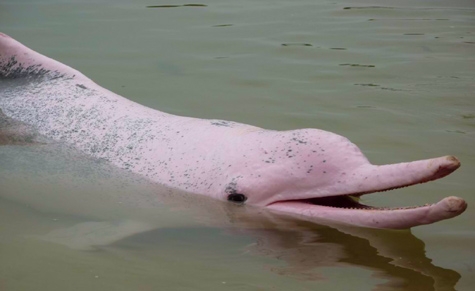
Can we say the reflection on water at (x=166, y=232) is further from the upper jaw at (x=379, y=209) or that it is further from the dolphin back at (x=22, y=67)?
the dolphin back at (x=22, y=67)

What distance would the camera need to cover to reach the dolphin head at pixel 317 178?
503 centimetres

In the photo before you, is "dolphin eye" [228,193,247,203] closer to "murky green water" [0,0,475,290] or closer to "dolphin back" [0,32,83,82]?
"murky green water" [0,0,475,290]

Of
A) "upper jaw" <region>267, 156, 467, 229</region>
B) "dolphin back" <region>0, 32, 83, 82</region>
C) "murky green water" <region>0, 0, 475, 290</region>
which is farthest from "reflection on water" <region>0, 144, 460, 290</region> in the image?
"dolphin back" <region>0, 32, 83, 82</region>

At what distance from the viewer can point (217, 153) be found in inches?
235

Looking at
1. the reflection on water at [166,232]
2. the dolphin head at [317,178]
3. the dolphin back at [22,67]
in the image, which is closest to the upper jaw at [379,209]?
the dolphin head at [317,178]

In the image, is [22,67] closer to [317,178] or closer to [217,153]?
[217,153]

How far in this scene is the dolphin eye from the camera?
5777 millimetres

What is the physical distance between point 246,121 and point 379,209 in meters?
2.90

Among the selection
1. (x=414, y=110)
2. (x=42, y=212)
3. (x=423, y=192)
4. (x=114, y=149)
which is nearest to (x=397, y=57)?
(x=414, y=110)

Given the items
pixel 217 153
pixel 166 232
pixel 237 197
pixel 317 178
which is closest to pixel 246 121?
pixel 217 153

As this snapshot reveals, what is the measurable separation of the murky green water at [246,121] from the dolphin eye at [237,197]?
2.3 inches

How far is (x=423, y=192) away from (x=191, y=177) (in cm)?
175

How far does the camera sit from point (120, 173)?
6.18 meters

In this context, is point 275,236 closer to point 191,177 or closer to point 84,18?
point 191,177
